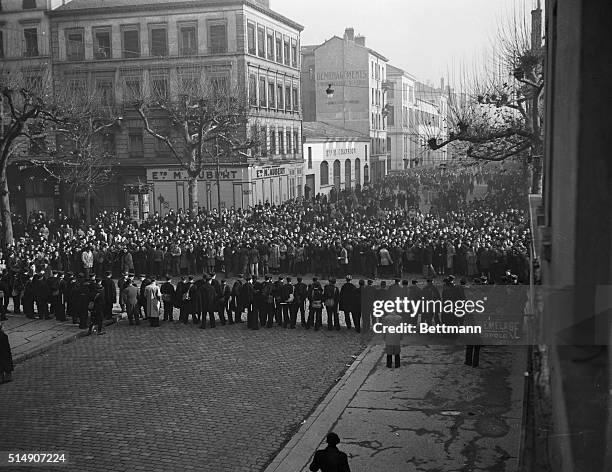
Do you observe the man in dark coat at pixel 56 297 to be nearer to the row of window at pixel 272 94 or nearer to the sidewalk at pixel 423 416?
the sidewalk at pixel 423 416

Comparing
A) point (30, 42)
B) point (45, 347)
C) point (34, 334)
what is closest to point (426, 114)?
point (30, 42)

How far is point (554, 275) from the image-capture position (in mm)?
7715

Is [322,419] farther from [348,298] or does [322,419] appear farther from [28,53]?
[28,53]

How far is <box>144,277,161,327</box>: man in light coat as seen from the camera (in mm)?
19250

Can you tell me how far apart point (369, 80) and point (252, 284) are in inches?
1670

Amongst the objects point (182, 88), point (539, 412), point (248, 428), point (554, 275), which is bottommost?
point (248, 428)

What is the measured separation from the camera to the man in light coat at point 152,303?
1925 cm

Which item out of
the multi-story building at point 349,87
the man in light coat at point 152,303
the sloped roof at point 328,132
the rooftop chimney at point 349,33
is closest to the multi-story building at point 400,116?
the multi-story building at point 349,87

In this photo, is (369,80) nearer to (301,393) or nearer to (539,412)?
(301,393)

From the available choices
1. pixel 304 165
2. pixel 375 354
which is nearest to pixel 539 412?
pixel 375 354

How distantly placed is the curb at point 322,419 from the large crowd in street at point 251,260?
3.07 m

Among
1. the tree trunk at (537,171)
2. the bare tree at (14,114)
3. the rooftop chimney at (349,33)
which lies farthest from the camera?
the rooftop chimney at (349,33)

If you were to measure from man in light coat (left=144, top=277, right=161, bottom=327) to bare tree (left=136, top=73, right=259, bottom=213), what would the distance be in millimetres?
18745

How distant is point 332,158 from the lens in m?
57.4
